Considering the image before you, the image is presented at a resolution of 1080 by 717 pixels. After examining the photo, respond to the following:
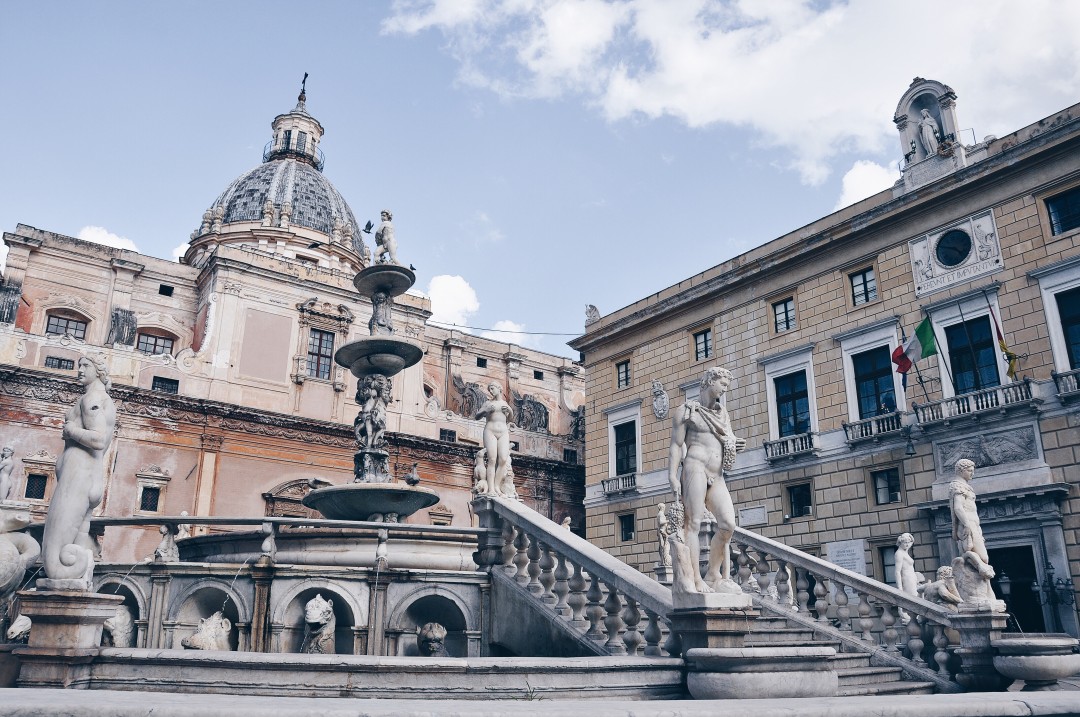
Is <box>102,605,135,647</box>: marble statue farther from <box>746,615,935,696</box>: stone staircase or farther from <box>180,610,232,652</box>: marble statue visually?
<box>746,615,935,696</box>: stone staircase

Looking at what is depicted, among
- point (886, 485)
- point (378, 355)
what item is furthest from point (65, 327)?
point (886, 485)

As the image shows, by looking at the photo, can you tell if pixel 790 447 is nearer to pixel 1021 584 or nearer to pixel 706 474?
pixel 1021 584

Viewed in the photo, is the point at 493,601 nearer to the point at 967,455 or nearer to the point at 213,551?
the point at 213,551

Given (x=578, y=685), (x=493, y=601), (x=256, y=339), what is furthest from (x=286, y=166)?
(x=578, y=685)

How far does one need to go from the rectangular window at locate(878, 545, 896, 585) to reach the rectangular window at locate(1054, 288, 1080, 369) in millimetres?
6365

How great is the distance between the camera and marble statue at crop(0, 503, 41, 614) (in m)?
7.19

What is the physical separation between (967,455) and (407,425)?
73.9 feet

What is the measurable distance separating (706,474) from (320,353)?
95.8 feet

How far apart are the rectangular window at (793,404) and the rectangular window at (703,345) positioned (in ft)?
10.5

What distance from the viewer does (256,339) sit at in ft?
109

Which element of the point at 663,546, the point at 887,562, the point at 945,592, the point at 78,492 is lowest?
the point at 945,592

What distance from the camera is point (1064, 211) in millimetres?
19953

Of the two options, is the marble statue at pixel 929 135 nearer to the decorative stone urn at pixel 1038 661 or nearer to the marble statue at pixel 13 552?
the decorative stone urn at pixel 1038 661

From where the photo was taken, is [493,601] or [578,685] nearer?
[578,685]
